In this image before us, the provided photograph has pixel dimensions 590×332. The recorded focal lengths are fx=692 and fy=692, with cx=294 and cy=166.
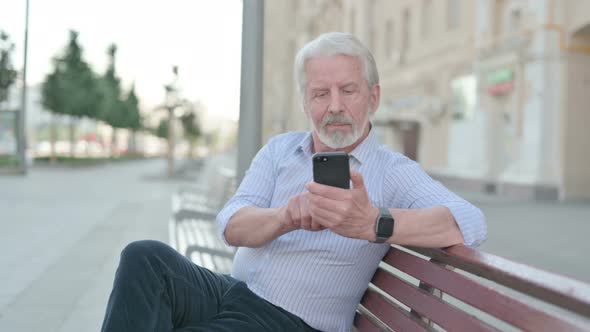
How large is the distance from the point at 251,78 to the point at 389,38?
91.5ft

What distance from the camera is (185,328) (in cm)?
237

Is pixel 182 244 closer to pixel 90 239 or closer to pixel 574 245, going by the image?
pixel 90 239

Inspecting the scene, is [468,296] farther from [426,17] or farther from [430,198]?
[426,17]

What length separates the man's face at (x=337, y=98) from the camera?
2.56m

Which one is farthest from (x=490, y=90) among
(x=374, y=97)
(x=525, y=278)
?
(x=525, y=278)

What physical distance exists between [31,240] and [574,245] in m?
7.25

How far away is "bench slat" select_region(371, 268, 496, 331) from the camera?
1.77m

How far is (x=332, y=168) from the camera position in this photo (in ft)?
6.70

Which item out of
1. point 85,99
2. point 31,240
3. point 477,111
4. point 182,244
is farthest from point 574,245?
point 85,99

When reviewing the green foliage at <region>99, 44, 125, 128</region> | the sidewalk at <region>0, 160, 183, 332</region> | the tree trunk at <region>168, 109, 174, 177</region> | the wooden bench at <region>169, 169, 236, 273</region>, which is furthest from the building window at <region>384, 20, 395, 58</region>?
the green foliage at <region>99, 44, 125, 128</region>

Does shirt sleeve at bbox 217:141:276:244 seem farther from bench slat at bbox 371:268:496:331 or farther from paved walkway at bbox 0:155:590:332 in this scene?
paved walkway at bbox 0:155:590:332

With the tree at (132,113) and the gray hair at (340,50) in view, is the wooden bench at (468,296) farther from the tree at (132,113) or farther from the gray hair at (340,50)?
the tree at (132,113)

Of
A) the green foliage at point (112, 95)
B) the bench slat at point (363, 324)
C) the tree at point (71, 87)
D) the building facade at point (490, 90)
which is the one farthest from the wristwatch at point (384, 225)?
the green foliage at point (112, 95)

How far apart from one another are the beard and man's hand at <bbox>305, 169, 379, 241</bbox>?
0.48m
